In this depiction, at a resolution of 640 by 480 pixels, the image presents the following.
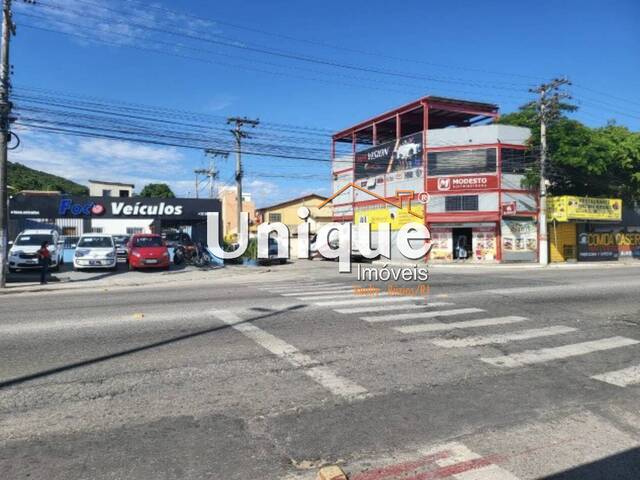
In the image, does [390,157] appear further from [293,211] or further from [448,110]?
[293,211]

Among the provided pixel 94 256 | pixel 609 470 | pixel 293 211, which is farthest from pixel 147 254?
pixel 293 211

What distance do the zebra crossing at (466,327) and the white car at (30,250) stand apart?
13.6 m

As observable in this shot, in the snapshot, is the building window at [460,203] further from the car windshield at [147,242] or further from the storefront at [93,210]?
the car windshield at [147,242]

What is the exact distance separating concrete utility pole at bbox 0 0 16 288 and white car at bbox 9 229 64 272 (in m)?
4.20

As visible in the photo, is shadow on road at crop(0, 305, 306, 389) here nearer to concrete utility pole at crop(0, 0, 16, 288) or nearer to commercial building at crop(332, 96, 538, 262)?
concrete utility pole at crop(0, 0, 16, 288)

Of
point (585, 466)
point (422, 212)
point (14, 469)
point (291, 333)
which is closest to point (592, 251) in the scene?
point (422, 212)

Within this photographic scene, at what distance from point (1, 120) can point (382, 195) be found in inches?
1121

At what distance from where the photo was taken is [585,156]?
3136 cm

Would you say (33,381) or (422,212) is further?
(422,212)

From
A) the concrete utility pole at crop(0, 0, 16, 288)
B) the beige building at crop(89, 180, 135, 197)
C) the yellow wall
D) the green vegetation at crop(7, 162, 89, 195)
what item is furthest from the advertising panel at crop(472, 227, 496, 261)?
A: the green vegetation at crop(7, 162, 89, 195)

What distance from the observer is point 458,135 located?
3384 cm

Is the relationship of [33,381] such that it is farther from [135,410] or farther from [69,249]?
[69,249]

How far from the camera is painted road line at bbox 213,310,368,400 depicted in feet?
17.6

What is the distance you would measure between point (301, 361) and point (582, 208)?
32795 millimetres
